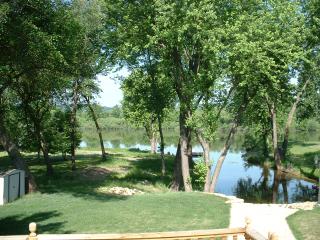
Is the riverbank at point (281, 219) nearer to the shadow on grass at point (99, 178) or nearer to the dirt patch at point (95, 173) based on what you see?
the shadow on grass at point (99, 178)

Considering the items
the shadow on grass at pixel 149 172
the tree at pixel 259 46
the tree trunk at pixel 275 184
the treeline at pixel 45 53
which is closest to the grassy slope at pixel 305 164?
the tree trunk at pixel 275 184

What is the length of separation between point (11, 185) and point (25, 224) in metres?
5.98

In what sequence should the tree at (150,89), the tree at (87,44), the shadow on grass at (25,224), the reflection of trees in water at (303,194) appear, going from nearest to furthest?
the shadow on grass at (25,224)
the tree at (87,44)
the reflection of trees in water at (303,194)
the tree at (150,89)

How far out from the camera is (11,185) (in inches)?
859

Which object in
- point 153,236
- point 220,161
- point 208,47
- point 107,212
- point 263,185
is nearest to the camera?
point 153,236

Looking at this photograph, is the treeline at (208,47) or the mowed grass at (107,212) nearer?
the mowed grass at (107,212)

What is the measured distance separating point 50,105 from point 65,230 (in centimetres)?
2247

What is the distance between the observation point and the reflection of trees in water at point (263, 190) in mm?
31828

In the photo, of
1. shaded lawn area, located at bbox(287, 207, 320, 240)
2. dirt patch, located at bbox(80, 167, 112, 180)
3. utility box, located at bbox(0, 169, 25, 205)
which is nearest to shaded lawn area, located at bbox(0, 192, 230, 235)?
utility box, located at bbox(0, 169, 25, 205)

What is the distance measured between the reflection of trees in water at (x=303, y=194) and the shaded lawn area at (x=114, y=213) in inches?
484

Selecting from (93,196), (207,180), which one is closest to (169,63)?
(207,180)

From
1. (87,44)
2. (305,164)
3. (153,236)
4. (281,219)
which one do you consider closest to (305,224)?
(281,219)

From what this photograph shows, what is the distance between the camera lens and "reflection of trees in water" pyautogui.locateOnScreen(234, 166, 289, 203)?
31.8 metres

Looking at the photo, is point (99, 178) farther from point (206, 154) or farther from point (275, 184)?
point (275, 184)
